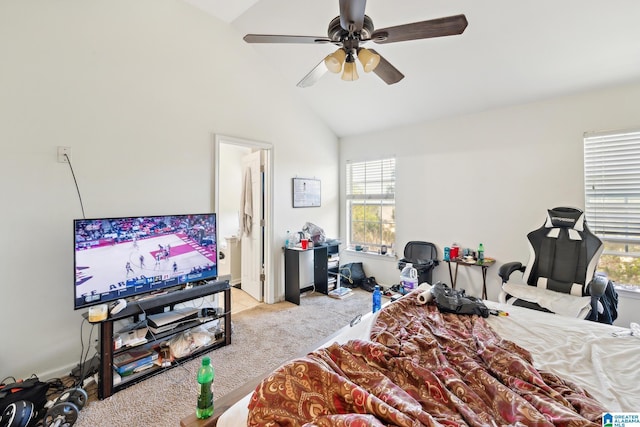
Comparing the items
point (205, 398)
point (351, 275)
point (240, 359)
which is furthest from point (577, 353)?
point (351, 275)

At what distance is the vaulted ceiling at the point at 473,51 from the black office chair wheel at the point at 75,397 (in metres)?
3.46

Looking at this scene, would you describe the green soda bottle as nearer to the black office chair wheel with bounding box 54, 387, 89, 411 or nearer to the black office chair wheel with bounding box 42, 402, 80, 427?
the black office chair wheel with bounding box 42, 402, 80, 427

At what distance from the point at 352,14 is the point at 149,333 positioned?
2.64 meters

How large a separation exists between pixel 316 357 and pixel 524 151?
3.32 metres

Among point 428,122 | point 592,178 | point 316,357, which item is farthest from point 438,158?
point 316,357

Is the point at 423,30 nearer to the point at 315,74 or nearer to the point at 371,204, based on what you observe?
the point at 315,74

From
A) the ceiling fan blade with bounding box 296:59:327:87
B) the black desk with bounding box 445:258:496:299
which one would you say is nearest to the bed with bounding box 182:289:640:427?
the black desk with bounding box 445:258:496:299

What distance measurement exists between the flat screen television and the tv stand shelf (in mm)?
148

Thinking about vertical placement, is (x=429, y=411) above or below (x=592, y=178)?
below

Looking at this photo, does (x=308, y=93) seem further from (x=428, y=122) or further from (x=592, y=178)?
(x=592, y=178)

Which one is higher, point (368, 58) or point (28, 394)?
point (368, 58)

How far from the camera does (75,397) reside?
1814 mm

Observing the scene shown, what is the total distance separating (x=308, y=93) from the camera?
12.9 feet

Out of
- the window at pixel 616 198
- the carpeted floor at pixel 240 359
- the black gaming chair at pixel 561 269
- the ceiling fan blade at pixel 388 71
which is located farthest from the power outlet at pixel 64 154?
the window at pixel 616 198
